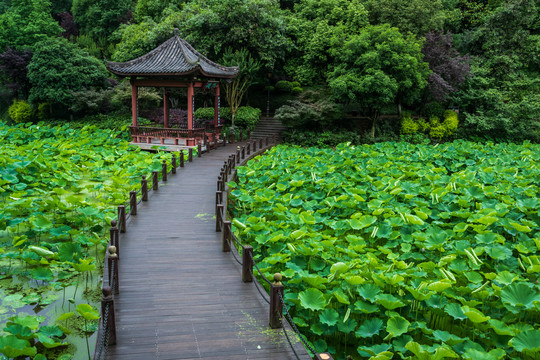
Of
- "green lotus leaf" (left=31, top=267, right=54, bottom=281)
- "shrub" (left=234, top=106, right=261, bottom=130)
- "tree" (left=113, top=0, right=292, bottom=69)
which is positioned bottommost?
"green lotus leaf" (left=31, top=267, right=54, bottom=281)

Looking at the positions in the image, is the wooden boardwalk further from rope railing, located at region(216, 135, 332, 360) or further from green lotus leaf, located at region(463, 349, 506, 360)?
green lotus leaf, located at region(463, 349, 506, 360)

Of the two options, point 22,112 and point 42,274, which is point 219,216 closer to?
point 42,274

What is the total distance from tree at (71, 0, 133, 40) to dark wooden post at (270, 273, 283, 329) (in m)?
31.1

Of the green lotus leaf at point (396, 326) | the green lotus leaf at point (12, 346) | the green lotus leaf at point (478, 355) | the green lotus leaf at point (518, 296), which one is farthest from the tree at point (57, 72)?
the green lotus leaf at point (478, 355)

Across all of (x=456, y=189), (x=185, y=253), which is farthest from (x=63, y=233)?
(x=456, y=189)

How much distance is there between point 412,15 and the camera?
21.8 meters

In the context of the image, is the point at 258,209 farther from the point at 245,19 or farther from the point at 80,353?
the point at 245,19

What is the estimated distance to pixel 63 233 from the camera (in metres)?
7.41

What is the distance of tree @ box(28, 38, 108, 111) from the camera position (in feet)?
74.1

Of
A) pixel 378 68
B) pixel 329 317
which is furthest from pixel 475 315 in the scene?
pixel 378 68

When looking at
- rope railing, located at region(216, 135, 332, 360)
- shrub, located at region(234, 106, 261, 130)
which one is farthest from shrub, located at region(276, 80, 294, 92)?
rope railing, located at region(216, 135, 332, 360)

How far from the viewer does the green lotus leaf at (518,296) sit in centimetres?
508

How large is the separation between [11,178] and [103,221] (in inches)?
101

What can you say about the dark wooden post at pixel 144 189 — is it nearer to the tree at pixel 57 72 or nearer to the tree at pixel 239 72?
the tree at pixel 239 72
